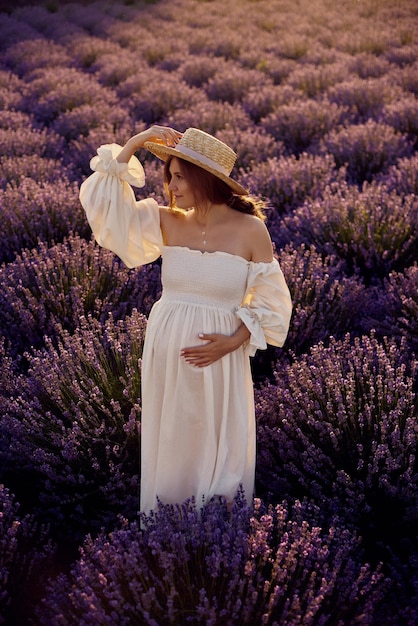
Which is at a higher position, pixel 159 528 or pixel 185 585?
pixel 159 528

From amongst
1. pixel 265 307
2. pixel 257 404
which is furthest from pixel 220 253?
pixel 257 404

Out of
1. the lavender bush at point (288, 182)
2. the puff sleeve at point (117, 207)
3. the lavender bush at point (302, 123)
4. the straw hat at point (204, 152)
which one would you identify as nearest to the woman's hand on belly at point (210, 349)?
the puff sleeve at point (117, 207)

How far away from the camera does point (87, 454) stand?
94.0 inches

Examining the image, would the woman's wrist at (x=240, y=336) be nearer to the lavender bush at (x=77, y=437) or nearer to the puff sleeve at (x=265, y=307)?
the puff sleeve at (x=265, y=307)

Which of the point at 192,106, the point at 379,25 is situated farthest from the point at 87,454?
the point at 379,25

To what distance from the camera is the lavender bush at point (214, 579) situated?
64.3 inches

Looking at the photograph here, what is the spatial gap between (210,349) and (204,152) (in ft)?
2.01

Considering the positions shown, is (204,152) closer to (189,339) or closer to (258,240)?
(258,240)

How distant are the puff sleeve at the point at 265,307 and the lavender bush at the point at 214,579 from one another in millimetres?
547

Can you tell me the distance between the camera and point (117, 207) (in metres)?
2.08

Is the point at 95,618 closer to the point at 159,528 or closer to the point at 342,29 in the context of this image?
the point at 159,528

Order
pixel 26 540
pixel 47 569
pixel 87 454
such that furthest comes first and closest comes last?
pixel 87 454, pixel 47 569, pixel 26 540

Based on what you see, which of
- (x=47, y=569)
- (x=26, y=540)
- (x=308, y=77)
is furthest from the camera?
(x=308, y=77)

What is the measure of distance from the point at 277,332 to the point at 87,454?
86 cm
